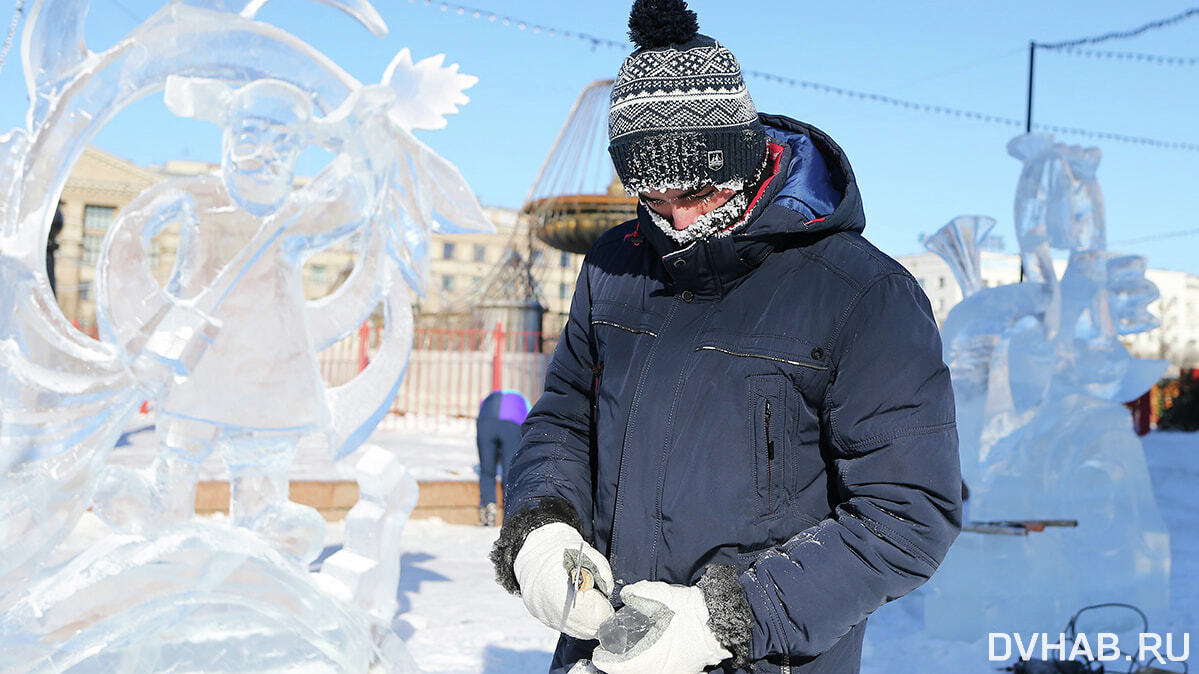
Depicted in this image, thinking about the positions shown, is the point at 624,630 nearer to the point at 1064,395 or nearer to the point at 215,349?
the point at 215,349

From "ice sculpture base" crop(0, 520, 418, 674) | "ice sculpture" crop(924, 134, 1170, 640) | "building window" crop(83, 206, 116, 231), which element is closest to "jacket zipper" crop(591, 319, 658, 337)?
"ice sculpture base" crop(0, 520, 418, 674)

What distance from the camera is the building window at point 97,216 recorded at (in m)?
37.2

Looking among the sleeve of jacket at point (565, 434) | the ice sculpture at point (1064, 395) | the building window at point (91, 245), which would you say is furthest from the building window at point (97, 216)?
the sleeve of jacket at point (565, 434)

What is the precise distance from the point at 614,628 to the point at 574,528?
27 centimetres

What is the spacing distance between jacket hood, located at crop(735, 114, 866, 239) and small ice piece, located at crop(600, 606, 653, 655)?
60 cm

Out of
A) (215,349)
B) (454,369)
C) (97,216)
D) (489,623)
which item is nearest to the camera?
(215,349)

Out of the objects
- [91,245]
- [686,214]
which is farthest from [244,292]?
[91,245]

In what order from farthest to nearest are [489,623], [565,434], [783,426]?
[489,623]
[565,434]
[783,426]

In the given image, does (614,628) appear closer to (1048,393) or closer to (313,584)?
(313,584)

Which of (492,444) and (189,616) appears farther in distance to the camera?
(492,444)

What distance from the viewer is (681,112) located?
1.52 m

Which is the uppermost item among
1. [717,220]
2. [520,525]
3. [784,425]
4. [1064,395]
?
[717,220]

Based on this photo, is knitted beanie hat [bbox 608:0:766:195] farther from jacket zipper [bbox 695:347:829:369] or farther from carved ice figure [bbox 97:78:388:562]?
carved ice figure [bbox 97:78:388:562]

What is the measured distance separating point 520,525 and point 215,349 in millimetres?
2111
